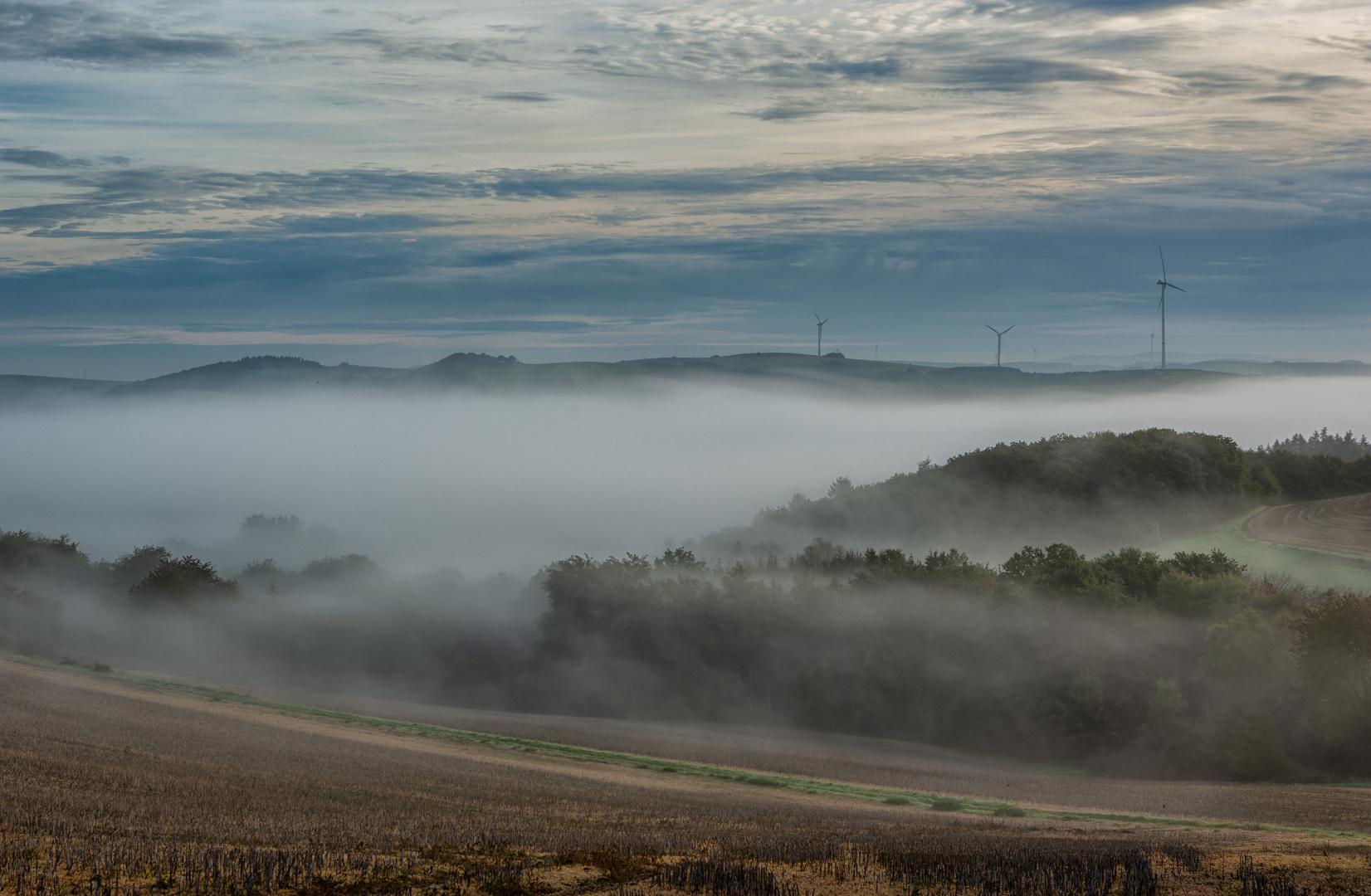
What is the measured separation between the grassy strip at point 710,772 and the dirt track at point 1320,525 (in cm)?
4782

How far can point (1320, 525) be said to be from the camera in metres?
80.2

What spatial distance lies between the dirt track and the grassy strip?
157 ft

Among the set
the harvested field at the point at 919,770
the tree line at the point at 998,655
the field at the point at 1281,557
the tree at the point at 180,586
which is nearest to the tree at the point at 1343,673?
the tree line at the point at 998,655

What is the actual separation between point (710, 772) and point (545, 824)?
68.2 feet

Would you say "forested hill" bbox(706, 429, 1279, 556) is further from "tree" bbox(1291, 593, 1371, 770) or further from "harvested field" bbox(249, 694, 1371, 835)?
"tree" bbox(1291, 593, 1371, 770)

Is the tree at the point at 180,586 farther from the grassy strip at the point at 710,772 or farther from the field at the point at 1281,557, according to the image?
the field at the point at 1281,557

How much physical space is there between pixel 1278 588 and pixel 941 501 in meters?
58.5

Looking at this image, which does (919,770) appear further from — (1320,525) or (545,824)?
(1320,525)

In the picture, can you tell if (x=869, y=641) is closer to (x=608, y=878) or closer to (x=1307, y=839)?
(x=1307, y=839)

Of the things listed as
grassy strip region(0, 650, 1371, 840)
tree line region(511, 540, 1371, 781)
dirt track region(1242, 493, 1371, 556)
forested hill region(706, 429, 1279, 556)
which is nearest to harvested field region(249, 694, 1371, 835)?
grassy strip region(0, 650, 1371, 840)

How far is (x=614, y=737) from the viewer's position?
60.6m

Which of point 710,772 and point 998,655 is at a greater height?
point 998,655

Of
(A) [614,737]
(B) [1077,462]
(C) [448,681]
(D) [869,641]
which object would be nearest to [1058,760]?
(D) [869,641]

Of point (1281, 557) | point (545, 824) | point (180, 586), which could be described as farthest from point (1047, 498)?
point (180, 586)
